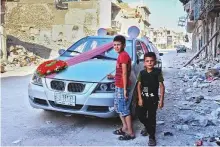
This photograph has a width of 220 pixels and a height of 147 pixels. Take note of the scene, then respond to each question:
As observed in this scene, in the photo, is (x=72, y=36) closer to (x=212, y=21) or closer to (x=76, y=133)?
(x=212, y=21)

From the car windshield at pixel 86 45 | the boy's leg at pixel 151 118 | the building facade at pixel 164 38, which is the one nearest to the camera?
the boy's leg at pixel 151 118

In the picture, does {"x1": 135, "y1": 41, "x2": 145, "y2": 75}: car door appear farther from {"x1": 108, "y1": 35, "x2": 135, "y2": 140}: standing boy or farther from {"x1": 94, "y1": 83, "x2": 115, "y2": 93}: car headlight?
{"x1": 108, "y1": 35, "x2": 135, "y2": 140}: standing boy

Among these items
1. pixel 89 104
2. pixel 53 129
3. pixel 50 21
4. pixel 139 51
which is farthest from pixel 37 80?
pixel 50 21

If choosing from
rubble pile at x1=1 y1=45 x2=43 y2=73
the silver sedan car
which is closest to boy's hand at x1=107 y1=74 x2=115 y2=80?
the silver sedan car

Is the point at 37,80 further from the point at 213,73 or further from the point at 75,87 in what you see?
A: the point at 213,73

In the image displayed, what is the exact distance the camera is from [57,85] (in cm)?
493

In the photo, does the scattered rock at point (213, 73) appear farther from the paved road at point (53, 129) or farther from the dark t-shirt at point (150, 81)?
the dark t-shirt at point (150, 81)

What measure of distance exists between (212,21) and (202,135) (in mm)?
17997

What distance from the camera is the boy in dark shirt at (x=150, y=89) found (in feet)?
13.6

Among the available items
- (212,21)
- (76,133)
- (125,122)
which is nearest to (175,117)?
→ (125,122)

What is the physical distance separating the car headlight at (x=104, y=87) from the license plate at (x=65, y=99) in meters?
0.39

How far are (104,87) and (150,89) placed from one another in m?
0.86

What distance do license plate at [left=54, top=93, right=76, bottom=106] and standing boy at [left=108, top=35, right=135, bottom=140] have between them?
2.29 ft

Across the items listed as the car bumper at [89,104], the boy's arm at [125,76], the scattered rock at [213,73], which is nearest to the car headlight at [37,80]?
the car bumper at [89,104]
